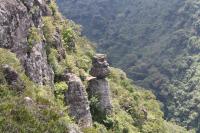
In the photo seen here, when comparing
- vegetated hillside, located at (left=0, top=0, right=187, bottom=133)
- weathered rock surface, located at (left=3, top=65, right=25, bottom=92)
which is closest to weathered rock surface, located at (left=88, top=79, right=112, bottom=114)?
vegetated hillside, located at (left=0, top=0, right=187, bottom=133)

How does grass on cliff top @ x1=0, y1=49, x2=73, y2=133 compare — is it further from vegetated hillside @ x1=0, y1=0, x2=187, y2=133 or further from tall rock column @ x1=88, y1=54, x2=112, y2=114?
tall rock column @ x1=88, y1=54, x2=112, y2=114

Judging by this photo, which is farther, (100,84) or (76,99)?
(100,84)

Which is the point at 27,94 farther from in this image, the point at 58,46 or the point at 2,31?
the point at 58,46

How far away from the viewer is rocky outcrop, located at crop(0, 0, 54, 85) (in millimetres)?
32719

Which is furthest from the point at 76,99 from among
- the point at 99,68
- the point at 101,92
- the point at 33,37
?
the point at 33,37

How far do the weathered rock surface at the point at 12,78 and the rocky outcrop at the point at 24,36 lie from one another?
5.86 meters

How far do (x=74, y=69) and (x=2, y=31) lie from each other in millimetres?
17201

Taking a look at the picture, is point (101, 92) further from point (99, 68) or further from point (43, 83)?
point (43, 83)

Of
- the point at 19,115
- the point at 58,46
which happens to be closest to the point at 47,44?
the point at 58,46

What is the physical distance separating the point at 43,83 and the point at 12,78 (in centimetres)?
1274

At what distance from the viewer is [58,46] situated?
47906 mm

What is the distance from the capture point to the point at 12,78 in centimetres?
2622

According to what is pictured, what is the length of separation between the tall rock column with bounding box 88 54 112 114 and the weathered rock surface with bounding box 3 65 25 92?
23379mm

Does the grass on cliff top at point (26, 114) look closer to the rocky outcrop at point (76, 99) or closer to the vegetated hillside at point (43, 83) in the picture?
the vegetated hillside at point (43, 83)
